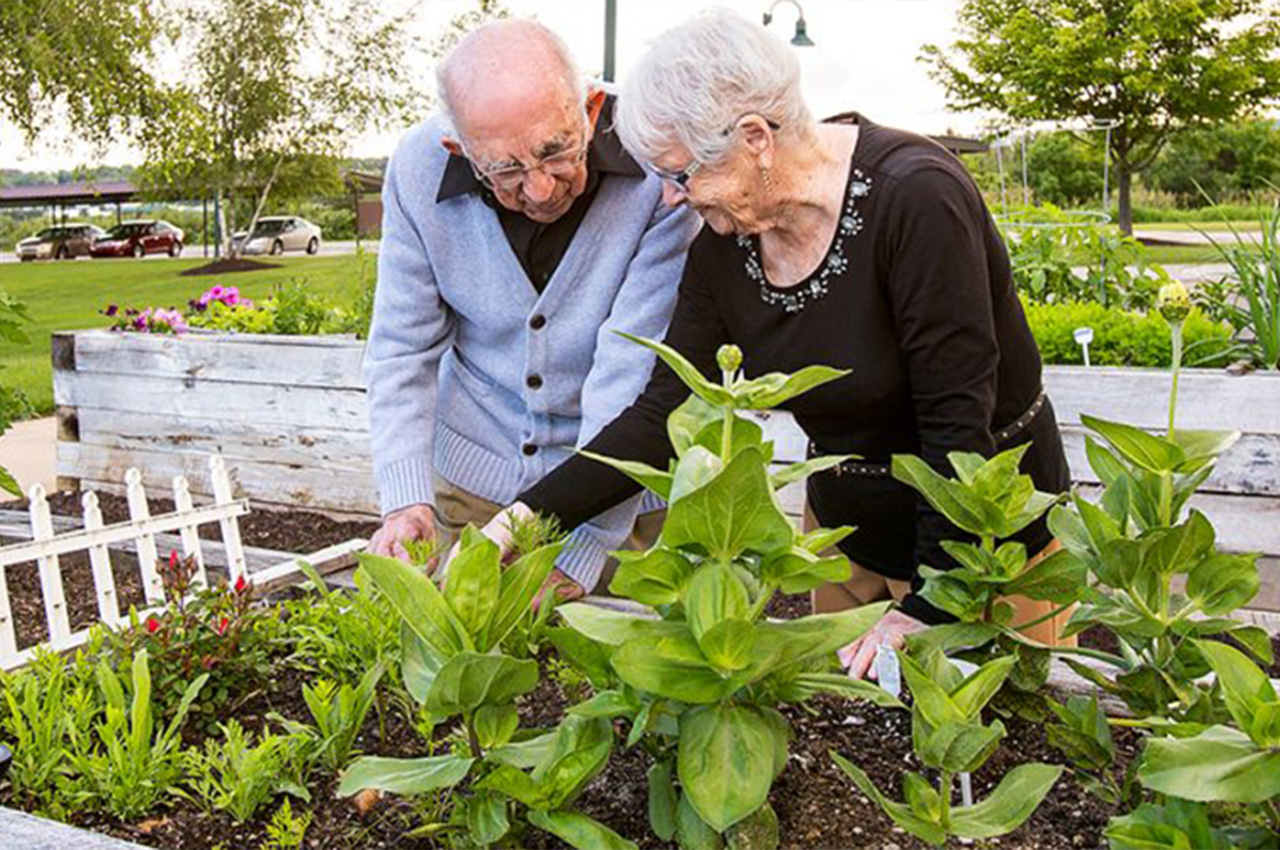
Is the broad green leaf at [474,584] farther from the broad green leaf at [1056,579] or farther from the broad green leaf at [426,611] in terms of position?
the broad green leaf at [1056,579]

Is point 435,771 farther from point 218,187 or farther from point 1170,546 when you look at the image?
point 218,187

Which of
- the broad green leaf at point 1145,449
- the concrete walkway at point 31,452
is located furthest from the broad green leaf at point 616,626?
the concrete walkway at point 31,452

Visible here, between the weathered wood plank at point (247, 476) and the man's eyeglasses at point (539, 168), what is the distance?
10.6 ft

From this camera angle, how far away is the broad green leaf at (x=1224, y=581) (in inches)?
44.5

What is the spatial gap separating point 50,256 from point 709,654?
4684 centimetres

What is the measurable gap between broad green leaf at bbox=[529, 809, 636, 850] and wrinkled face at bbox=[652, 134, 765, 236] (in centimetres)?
94

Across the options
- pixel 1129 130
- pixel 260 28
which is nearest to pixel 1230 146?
pixel 1129 130

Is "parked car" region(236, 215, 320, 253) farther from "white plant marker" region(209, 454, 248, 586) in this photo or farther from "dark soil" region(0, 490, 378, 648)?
"white plant marker" region(209, 454, 248, 586)

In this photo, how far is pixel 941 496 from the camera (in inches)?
50.8

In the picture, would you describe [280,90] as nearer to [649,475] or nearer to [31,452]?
[31,452]

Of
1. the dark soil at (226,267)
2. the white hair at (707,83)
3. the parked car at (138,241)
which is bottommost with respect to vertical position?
the parked car at (138,241)

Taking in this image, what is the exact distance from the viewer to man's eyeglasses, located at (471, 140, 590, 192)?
1975 millimetres

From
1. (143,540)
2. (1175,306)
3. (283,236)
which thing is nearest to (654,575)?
(1175,306)

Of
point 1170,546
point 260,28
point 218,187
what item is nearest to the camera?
point 1170,546
